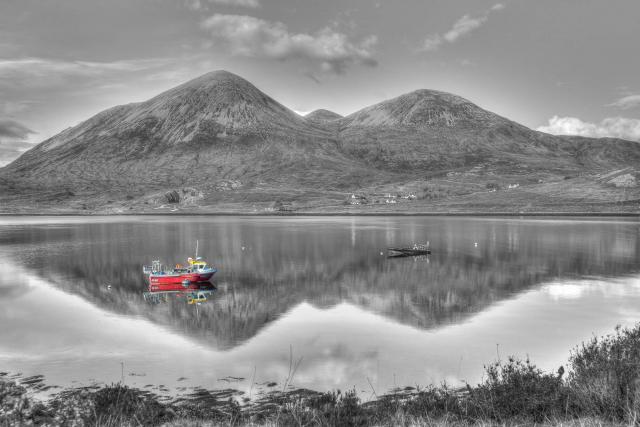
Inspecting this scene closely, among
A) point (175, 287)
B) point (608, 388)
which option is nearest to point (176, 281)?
point (175, 287)

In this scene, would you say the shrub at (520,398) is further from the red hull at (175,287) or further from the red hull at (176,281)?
the red hull at (176,281)

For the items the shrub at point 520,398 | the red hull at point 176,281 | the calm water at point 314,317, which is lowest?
the calm water at point 314,317

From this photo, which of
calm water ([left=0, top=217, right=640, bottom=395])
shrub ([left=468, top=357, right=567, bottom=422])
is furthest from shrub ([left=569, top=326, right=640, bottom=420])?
calm water ([left=0, top=217, right=640, bottom=395])

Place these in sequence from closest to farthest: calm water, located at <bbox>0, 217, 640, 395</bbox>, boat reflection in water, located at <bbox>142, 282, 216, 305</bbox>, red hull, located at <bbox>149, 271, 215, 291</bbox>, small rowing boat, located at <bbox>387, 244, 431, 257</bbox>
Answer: calm water, located at <bbox>0, 217, 640, 395</bbox> → boat reflection in water, located at <bbox>142, 282, 216, 305</bbox> → red hull, located at <bbox>149, 271, 215, 291</bbox> → small rowing boat, located at <bbox>387, 244, 431, 257</bbox>

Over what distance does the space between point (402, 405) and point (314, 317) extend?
1745 cm

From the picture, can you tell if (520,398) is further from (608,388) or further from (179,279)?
(179,279)

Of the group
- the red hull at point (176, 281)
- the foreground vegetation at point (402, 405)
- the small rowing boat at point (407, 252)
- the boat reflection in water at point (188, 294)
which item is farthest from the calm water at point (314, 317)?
the foreground vegetation at point (402, 405)

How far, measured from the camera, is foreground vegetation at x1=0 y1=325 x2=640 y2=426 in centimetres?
1316

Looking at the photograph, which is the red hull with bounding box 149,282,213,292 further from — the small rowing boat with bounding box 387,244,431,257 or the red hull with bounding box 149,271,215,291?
the small rowing boat with bounding box 387,244,431,257

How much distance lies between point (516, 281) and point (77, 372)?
127 feet

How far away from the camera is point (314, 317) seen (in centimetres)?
3400

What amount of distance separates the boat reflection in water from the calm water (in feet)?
2.46

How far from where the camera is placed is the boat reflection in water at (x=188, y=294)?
40.0 meters

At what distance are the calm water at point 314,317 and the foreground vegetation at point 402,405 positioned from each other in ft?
8.21
